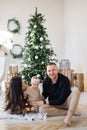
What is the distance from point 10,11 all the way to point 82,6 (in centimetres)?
208

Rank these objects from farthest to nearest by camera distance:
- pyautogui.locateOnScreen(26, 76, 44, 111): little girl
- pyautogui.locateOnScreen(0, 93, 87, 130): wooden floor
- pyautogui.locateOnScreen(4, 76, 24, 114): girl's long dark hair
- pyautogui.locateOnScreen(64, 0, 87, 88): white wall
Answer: pyautogui.locateOnScreen(64, 0, 87, 88): white wall → pyautogui.locateOnScreen(26, 76, 44, 111): little girl → pyautogui.locateOnScreen(4, 76, 24, 114): girl's long dark hair → pyautogui.locateOnScreen(0, 93, 87, 130): wooden floor

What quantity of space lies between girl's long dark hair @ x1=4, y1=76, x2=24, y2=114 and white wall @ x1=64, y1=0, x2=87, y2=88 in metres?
3.25

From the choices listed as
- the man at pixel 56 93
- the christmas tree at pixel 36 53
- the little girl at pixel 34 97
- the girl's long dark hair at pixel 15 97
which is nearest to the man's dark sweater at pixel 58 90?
the man at pixel 56 93

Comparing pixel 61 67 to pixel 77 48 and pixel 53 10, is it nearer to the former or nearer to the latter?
pixel 77 48

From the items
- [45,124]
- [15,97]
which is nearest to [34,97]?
[15,97]

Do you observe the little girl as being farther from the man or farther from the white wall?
the white wall

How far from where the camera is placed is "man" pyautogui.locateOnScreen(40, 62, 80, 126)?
3.44m

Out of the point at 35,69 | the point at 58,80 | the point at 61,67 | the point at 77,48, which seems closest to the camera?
the point at 58,80

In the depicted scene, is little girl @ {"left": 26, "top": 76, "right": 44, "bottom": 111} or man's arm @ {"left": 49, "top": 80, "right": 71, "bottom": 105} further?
little girl @ {"left": 26, "top": 76, "right": 44, "bottom": 111}

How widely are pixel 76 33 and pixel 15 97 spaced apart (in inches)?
149

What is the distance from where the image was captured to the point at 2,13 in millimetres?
7148

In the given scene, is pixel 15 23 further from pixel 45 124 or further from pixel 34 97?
pixel 45 124

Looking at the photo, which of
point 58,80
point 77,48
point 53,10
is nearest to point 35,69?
point 77,48

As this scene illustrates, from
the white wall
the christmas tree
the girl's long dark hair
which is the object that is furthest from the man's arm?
the white wall
